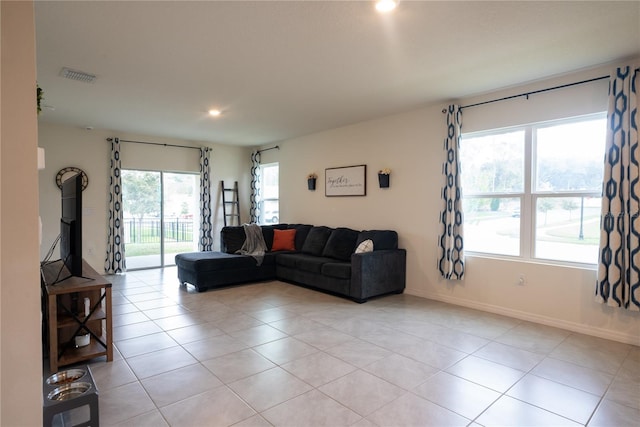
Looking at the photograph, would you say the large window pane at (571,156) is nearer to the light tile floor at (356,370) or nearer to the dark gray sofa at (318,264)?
the light tile floor at (356,370)

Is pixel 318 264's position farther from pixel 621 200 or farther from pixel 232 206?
pixel 232 206

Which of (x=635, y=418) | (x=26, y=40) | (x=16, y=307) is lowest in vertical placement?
(x=635, y=418)

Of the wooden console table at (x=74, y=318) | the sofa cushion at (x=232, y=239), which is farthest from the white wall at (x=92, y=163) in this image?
the wooden console table at (x=74, y=318)

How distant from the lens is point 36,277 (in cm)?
136

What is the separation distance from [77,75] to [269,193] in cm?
438

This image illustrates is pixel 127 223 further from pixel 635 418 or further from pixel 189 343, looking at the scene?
pixel 635 418

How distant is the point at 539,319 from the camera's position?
3656 mm

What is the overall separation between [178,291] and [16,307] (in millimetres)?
3801

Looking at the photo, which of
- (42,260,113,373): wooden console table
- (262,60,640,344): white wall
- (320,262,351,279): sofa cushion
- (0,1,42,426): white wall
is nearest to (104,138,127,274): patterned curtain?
(262,60,640,344): white wall

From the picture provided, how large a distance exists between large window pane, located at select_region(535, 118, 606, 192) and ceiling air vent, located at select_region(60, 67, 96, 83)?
4.62m

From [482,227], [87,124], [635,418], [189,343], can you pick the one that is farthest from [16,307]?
[87,124]

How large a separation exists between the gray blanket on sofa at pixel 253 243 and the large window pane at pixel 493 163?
325 centimetres

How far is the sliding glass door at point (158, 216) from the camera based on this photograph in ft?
21.2

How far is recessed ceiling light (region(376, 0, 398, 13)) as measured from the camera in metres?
2.19
